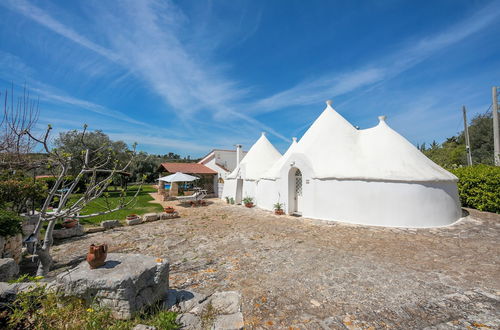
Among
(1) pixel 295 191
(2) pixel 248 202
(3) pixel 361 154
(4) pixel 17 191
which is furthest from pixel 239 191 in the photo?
(4) pixel 17 191

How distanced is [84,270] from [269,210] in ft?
40.3

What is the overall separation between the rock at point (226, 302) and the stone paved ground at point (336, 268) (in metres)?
0.29

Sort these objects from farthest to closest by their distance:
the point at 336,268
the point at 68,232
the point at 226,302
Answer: the point at 68,232, the point at 336,268, the point at 226,302

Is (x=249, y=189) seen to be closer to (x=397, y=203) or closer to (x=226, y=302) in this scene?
(x=397, y=203)

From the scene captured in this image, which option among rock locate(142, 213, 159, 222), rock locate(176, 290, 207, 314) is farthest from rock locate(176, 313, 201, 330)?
rock locate(142, 213, 159, 222)

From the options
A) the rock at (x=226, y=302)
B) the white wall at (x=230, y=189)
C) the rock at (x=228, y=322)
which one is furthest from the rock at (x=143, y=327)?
the white wall at (x=230, y=189)

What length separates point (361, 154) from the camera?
40.8 ft

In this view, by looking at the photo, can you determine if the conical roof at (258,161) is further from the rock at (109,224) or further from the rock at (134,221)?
the rock at (109,224)

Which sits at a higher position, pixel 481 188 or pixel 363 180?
pixel 363 180

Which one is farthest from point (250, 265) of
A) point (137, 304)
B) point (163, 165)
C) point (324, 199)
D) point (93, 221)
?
point (163, 165)

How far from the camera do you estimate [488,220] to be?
10.5 metres

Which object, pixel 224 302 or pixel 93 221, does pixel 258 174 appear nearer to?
pixel 93 221

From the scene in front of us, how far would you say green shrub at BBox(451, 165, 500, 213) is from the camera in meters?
11.7

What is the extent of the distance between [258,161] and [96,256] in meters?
16.2
